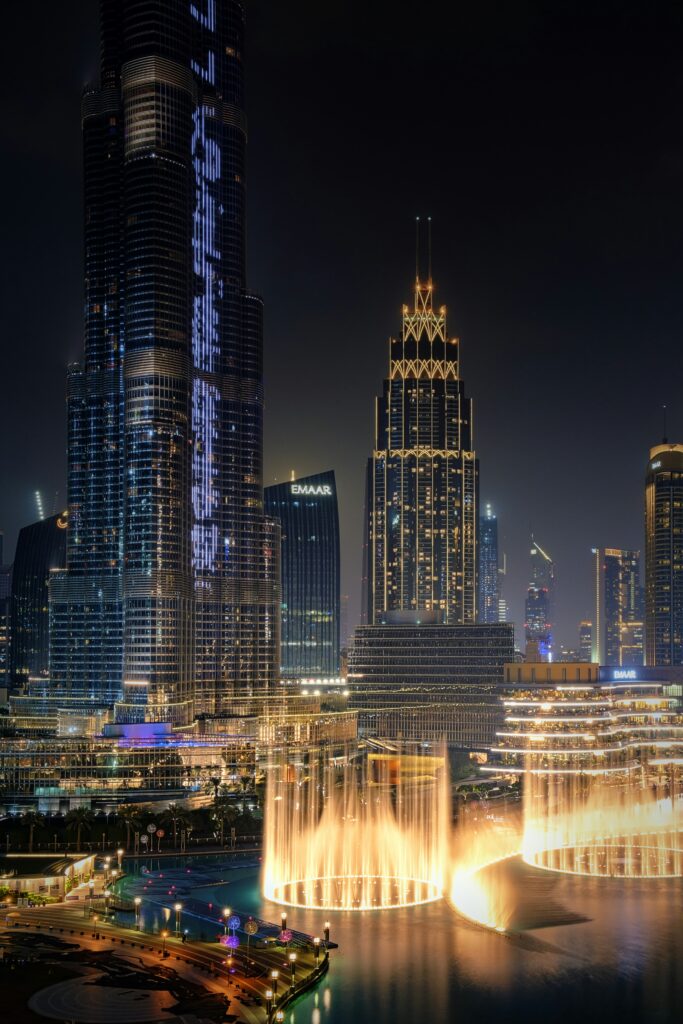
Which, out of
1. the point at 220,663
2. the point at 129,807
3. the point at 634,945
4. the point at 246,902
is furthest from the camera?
the point at 220,663

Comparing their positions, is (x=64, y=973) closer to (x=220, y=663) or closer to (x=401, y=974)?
(x=401, y=974)

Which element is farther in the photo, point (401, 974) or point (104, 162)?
point (104, 162)

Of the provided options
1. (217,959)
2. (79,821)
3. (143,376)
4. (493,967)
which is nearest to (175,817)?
(79,821)

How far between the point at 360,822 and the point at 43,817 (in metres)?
31.3

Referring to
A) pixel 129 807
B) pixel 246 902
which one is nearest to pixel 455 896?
pixel 246 902

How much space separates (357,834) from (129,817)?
21.7 m

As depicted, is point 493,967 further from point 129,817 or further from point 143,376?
point 143,376

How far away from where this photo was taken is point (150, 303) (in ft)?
554

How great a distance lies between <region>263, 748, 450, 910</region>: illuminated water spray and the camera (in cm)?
10144

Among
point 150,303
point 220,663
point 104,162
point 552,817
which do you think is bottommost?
point 552,817

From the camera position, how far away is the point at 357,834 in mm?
122625

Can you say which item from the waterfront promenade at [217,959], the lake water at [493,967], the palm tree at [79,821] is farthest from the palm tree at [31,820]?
the waterfront promenade at [217,959]

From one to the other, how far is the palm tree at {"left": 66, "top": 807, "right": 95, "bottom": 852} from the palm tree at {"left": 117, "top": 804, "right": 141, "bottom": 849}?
293 centimetres

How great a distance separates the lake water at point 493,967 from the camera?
72688 mm
